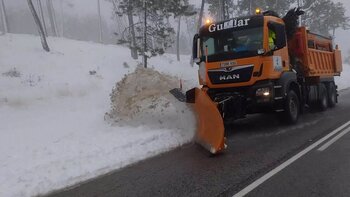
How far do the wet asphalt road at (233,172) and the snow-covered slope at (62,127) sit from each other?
0.60 metres

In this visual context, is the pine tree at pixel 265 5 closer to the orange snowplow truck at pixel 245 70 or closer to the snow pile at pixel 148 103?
the snow pile at pixel 148 103

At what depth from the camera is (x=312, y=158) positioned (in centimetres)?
764

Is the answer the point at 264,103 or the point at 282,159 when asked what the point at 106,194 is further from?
the point at 264,103

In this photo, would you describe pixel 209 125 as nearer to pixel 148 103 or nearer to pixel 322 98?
pixel 148 103

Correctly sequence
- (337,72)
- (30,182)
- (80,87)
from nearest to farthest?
(30,182) < (337,72) < (80,87)

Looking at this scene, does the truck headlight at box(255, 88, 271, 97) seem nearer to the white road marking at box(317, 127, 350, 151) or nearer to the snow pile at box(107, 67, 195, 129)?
the snow pile at box(107, 67, 195, 129)

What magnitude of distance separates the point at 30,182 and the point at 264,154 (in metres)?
4.18

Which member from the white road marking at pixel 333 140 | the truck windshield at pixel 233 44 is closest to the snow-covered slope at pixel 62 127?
the truck windshield at pixel 233 44

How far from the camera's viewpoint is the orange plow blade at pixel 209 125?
8422 mm

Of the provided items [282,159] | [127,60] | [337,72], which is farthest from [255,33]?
[127,60]

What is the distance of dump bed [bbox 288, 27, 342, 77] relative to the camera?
42.7 feet

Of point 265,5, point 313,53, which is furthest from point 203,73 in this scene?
point 265,5

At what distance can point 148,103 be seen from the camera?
11.8m

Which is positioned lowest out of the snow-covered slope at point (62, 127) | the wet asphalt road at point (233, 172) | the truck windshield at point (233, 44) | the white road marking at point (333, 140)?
the wet asphalt road at point (233, 172)
